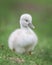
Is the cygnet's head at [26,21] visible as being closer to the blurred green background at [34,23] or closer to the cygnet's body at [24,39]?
the cygnet's body at [24,39]

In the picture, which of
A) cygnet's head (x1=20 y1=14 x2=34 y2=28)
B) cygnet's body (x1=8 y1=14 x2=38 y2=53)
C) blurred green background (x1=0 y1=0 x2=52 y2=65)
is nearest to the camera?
blurred green background (x1=0 y1=0 x2=52 y2=65)

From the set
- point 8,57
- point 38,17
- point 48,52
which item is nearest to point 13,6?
point 38,17

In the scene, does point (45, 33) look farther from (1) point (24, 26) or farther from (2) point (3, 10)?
(2) point (3, 10)

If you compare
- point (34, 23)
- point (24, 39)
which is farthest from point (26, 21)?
point (34, 23)

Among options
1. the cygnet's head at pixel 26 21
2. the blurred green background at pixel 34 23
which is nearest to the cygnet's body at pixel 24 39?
the cygnet's head at pixel 26 21

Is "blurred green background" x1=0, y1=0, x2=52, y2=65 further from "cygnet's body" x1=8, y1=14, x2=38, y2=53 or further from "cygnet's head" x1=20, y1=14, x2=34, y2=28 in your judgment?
"cygnet's head" x1=20, y1=14, x2=34, y2=28

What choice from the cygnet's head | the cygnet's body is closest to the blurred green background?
the cygnet's body

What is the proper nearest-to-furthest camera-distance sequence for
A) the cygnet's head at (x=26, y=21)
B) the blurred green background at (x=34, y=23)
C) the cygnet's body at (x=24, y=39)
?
the blurred green background at (x=34, y=23) → the cygnet's body at (x=24, y=39) → the cygnet's head at (x=26, y=21)

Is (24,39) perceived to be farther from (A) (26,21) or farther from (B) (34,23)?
(B) (34,23)

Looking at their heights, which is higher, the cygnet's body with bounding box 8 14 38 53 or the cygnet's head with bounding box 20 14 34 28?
the cygnet's head with bounding box 20 14 34 28
